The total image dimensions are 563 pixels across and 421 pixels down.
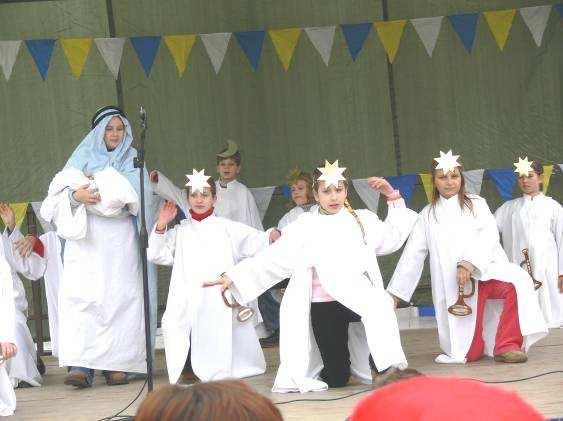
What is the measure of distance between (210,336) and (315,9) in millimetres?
4141

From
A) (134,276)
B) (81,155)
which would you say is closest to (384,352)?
(134,276)

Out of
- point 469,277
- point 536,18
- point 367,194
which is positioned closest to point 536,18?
point 536,18

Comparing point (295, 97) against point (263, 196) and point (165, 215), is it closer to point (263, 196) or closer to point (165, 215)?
point (263, 196)

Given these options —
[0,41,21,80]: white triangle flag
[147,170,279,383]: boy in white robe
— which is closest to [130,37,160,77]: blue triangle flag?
[0,41,21,80]: white triangle flag

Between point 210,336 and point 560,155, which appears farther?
point 560,155

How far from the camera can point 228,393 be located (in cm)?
176

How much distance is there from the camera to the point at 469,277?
691 centimetres

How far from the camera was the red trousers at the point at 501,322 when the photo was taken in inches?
270

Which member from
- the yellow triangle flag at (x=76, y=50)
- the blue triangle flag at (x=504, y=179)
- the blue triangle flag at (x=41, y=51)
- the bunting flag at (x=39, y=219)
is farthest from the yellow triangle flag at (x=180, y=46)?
the blue triangle flag at (x=504, y=179)

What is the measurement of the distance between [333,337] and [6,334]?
1926 mm

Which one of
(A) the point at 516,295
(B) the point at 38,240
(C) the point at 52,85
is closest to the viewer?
(A) the point at 516,295

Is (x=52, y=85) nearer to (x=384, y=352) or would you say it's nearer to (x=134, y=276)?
(x=134, y=276)

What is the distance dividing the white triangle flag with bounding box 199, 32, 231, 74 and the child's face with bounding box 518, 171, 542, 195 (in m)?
2.99

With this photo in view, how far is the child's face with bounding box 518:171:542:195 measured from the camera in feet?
27.8
